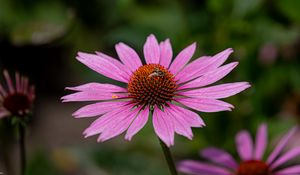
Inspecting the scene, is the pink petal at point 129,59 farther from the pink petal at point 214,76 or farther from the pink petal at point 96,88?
the pink petal at point 214,76

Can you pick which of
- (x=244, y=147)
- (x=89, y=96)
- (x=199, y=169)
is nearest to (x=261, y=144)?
(x=244, y=147)

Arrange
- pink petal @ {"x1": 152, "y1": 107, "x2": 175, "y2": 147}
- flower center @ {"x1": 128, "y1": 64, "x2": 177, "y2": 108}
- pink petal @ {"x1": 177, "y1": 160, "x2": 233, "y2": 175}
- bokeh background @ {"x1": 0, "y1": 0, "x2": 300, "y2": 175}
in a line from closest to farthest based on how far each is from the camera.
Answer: pink petal @ {"x1": 152, "y1": 107, "x2": 175, "y2": 147}
flower center @ {"x1": 128, "y1": 64, "x2": 177, "y2": 108}
pink petal @ {"x1": 177, "y1": 160, "x2": 233, "y2": 175}
bokeh background @ {"x1": 0, "y1": 0, "x2": 300, "y2": 175}

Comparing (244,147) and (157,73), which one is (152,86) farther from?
(244,147)

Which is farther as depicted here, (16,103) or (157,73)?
(16,103)

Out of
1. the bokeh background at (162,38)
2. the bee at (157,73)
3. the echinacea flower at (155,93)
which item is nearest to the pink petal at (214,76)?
the echinacea flower at (155,93)

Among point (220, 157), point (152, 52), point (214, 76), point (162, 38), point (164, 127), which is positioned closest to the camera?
point (164, 127)

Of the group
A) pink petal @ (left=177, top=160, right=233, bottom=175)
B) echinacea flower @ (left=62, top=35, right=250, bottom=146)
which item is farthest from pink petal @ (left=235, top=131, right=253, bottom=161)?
echinacea flower @ (left=62, top=35, right=250, bottom=146)

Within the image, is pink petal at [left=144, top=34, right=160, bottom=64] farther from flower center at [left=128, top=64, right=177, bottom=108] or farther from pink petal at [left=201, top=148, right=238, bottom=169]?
pink petal at [left=201, top=148, right=238, bottom=169]
